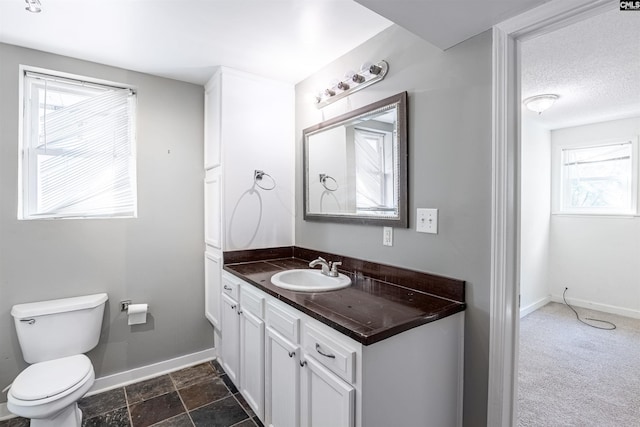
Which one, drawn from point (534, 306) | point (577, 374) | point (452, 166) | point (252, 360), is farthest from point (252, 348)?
point (534, 306)

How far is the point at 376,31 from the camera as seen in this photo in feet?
5.93

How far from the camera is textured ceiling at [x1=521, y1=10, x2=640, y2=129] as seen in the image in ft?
5.81

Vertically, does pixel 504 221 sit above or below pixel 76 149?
below

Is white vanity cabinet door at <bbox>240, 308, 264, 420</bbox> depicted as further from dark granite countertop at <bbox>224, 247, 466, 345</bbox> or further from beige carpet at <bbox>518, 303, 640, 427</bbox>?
beige carpet at <bbox>518, 303, 640, 427</bbox>

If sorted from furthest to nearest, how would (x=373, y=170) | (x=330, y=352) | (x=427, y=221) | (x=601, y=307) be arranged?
(x=601, y=307) < (x=373, y=170) < (x=427, y=221) < (x=330, y=352)

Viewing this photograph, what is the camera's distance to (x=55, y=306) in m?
1.93

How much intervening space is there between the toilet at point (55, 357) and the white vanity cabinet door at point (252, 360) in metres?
0.86

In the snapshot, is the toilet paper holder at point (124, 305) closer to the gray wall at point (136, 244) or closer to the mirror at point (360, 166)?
the gray wall at point (136, 244)

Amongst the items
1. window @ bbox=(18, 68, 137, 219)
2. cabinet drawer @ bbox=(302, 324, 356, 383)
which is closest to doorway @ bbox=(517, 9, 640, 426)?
cabinet drawer @ bbox=(302, 324, 356, 383)

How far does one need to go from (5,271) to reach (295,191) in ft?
6.58

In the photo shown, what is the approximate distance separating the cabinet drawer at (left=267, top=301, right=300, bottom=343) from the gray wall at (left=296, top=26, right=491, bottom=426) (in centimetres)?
66

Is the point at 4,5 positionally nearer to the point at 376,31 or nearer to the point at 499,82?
the point at 376,31

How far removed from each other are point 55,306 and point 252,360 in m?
1.31

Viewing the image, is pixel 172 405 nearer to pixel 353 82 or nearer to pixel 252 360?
pixel 252 360
